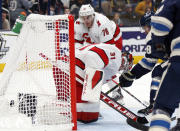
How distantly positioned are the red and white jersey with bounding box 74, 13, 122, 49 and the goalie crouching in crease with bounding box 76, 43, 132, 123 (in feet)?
1.97

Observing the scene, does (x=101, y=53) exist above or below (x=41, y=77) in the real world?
above

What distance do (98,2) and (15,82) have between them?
462 cm

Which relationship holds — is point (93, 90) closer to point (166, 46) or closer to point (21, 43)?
point (21, 43)

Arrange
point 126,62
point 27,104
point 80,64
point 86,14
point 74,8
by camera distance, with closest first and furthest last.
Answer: point 27,104
point 80,64
point 126,62
point 86,14
point 74,8

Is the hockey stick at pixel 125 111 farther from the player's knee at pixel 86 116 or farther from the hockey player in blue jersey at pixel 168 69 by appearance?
the hockey player in blue jersey at pixel 168 69

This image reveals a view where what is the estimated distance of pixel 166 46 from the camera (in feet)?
7.79

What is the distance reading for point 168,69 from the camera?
7.32 ft

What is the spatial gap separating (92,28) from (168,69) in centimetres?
203

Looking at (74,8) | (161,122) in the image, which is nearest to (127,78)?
(161,122)

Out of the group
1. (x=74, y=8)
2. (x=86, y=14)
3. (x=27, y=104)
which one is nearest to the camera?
(x=27, y=104)

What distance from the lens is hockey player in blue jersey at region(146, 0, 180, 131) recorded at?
2177mm

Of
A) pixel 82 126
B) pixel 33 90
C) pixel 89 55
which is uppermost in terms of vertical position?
pixel 89 55

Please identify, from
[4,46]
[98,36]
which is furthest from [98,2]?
[98,36]

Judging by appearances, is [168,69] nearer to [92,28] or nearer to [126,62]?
[126,62]
